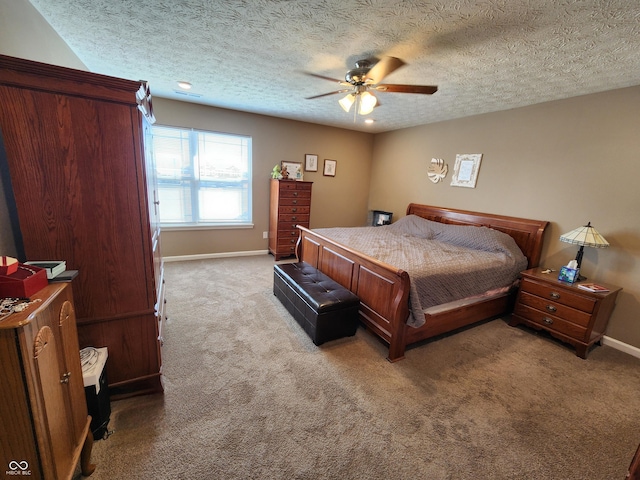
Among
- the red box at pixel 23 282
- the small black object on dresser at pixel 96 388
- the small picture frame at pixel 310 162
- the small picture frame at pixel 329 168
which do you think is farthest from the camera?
the small picture frame at pixel 329 168

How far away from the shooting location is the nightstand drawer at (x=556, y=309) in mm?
2409

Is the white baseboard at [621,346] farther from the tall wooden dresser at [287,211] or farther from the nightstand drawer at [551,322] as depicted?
the tall wooden dresser at [287,211]

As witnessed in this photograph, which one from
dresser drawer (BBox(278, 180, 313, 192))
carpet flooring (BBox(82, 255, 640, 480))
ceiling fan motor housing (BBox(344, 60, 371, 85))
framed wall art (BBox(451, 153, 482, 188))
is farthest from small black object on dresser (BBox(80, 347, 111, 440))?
framed wall art (BBox(451, 153, 482, 188))

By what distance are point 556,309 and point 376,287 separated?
1845 mm

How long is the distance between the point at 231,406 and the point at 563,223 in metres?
3.78

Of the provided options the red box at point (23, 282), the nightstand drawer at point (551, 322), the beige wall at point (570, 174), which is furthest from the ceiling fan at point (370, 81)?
the nightstand drawer at point (551, 322)

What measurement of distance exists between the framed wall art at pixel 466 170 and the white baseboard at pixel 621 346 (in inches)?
88.3

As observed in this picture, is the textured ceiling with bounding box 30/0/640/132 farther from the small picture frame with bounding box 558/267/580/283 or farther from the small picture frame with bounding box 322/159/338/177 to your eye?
the small picture frame with bounding box 322/159/338/177

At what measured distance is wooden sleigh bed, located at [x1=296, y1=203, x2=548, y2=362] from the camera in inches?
86.5

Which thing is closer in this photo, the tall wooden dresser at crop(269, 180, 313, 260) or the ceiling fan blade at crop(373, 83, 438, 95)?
the ceiling fan blade at crop(373, 83, 438, 95)

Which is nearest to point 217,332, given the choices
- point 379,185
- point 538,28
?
point 538,28

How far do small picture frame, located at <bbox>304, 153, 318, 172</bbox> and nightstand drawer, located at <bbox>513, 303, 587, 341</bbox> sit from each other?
389 cm

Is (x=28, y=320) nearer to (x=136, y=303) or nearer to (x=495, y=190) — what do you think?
(x=136, y=303)

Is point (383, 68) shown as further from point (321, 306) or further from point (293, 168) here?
point (293, 168)
